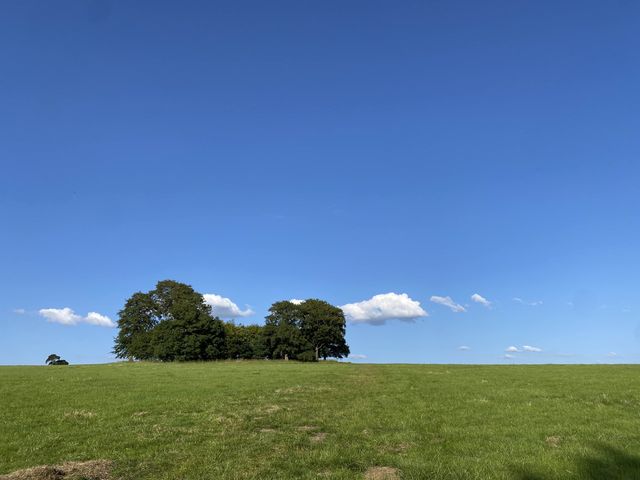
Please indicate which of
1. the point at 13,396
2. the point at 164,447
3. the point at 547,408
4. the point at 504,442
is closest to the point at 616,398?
the point at 547,408

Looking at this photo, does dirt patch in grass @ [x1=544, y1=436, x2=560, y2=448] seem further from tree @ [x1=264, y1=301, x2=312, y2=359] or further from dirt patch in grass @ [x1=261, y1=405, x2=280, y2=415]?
tree @ [x1=264, y1=301, x2=312, y2=359]

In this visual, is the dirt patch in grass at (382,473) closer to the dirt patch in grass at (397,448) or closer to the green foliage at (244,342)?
the dirt patch in grass at (397,448)

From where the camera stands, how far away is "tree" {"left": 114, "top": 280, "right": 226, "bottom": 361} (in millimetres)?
109312

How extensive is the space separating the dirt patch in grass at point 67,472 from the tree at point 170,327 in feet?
325

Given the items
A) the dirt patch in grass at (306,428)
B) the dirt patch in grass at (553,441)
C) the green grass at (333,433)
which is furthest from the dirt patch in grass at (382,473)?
the dirt patch in grass at (306,428)

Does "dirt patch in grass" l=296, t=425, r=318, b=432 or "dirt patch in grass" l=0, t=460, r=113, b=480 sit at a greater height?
"dirt patch in grass" l=296, t=425, r=318, b=432

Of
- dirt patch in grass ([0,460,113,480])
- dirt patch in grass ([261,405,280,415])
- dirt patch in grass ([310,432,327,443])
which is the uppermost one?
dirt patch in grass ([261,405,280,415])

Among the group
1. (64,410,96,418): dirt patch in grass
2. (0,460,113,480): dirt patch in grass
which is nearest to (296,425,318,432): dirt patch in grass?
(0,460,113,480): dirt patch in grass

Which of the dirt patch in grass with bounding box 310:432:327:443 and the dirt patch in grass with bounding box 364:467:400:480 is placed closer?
the dirt patch in grass with bounding box 364:467:400:480

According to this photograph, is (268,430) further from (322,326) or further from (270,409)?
(322,326)

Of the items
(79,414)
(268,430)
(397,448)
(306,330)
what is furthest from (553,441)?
(306,330)

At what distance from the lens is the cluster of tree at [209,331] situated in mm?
110750

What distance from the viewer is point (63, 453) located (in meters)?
15.4

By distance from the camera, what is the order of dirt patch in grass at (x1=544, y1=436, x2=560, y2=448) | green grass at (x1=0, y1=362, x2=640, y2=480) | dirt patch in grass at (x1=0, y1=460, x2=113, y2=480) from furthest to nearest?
dirt patch in grass at (x1=544, y1=436, x2=560, y2=448) < green grass at (x1=0, y1=362, x2=640, y2=480) < dirt patch in grass at (x1=0, y1=460, x2=113, y2=480)
